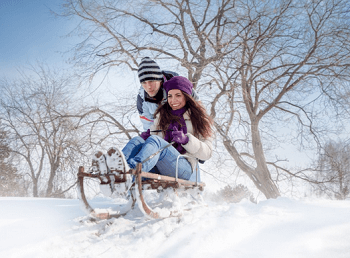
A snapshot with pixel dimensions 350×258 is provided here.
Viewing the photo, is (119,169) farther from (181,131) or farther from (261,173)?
(261,173)

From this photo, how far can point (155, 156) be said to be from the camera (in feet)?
7.10

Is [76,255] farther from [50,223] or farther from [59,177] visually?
[59,177]

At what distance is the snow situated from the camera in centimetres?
149

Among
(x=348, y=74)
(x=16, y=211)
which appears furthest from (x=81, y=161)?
(x=348, y=74)

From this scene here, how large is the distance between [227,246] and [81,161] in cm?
844

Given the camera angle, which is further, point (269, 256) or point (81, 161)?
point (81, 161)

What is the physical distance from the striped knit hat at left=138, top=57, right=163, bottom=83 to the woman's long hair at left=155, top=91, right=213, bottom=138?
0.71m

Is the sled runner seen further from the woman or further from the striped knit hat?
the striped knit hat

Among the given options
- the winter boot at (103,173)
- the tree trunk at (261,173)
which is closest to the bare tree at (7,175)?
the tree trunk at (261,173)

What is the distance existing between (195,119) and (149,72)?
1.08m

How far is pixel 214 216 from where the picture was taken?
88.1 inches

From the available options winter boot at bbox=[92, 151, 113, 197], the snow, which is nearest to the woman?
winter boot at bbox=[92, 151, 113, 197]

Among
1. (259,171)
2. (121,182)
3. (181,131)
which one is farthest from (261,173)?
(121,182)

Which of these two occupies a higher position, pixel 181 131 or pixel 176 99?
pixel 176 99
